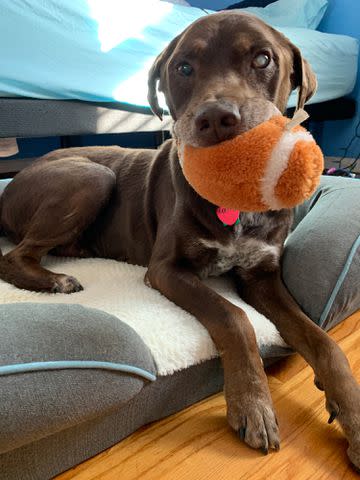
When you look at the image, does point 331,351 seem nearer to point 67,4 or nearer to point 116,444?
point 116,444

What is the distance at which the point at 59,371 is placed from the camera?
98cm

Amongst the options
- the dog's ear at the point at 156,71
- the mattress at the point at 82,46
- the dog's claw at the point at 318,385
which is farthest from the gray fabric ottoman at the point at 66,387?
the mattress at the point at 82,46

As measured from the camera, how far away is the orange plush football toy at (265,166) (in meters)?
1.08

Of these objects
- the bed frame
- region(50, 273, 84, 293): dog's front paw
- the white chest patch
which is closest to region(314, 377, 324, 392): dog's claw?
the white chest patch

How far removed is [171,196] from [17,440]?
114 centimetres

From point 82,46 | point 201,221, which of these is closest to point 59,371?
point 201,221

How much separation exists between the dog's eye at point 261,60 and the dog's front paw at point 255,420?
1.02 m

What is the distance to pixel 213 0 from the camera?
19.0 feet

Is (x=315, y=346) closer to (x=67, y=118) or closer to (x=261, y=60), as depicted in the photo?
(x=261, y=60)

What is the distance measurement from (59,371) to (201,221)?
80 centimetres

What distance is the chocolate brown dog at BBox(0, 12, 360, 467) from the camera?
1161mm

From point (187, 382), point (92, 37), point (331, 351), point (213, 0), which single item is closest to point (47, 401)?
point (187, 382)

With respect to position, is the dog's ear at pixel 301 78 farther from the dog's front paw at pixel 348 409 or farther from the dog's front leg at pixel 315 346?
the dog's front paw at pixel 348 409

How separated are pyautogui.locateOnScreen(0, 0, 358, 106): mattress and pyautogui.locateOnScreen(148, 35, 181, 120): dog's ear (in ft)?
4.25
